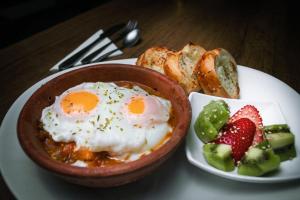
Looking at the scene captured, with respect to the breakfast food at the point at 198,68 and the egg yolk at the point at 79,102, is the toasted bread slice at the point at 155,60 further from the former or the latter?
the egg yolk at the point at 79,102

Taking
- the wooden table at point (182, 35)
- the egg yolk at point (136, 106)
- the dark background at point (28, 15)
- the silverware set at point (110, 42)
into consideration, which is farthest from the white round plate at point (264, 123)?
the dark background at point (28, 15)

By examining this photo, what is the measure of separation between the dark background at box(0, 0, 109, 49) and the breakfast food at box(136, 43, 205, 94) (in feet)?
6.41

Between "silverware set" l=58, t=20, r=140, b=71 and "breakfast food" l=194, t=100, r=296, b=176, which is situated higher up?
"silverware set" l=58, t=20, r=140, b=71

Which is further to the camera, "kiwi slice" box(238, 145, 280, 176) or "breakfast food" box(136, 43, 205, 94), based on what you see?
"breakfast food" box(136, 43, 205, 94)

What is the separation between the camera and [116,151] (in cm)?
116

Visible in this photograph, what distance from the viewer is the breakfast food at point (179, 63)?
5.24 ft

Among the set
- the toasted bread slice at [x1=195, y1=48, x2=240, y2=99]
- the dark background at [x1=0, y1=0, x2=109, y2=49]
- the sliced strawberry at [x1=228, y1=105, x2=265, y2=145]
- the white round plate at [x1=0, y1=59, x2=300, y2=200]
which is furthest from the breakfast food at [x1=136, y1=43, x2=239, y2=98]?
the dark background at [x1=0, y1=0, x2=109, y2=49]

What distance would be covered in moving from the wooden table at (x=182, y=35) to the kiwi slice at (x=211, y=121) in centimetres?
75

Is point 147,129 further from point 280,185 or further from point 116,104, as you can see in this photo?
point 280,185

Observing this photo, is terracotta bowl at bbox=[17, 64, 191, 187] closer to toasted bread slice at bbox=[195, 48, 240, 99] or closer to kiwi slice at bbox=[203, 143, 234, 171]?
kiwi slice at bbox=[203, 143, 234, 171]

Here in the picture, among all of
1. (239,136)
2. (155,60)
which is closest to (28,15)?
(155,60)

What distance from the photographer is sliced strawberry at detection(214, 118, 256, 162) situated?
46.1 inches

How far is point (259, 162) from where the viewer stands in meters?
1.07

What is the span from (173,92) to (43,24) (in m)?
2.48
